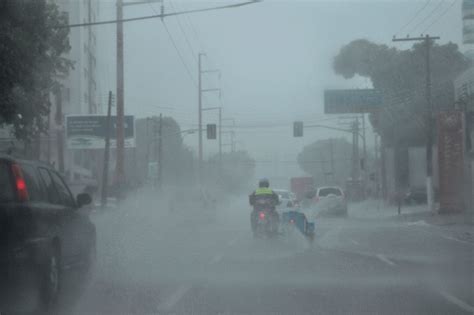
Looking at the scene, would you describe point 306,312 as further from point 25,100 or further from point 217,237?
point 217,237

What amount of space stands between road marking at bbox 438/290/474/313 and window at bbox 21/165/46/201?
5597mm

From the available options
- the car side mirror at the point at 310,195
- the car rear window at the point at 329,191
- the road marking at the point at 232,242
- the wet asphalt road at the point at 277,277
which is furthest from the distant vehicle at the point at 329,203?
the road marking at the point at 232,242

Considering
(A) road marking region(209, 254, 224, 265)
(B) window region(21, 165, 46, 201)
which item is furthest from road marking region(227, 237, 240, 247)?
(B) window region(21, 165, 46, 201)

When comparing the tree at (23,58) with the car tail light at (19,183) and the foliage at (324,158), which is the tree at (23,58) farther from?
the foliage at (324,158)

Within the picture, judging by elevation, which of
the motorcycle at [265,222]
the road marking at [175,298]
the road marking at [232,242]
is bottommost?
the road marking at [232,242]

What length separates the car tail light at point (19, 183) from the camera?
952cm

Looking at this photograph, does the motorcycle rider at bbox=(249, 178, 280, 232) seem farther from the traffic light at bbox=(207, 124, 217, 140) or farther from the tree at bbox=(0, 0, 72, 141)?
the traffic light at bbox=(207, 124, 217, 140)

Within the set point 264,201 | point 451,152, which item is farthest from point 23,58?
point 451,152

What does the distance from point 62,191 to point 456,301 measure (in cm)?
591

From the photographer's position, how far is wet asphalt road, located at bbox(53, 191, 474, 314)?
1052 cm

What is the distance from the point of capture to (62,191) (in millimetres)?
12266

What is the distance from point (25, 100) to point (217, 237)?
731 cm

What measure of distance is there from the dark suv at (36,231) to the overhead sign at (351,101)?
3907cm

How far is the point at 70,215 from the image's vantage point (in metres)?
11.9
